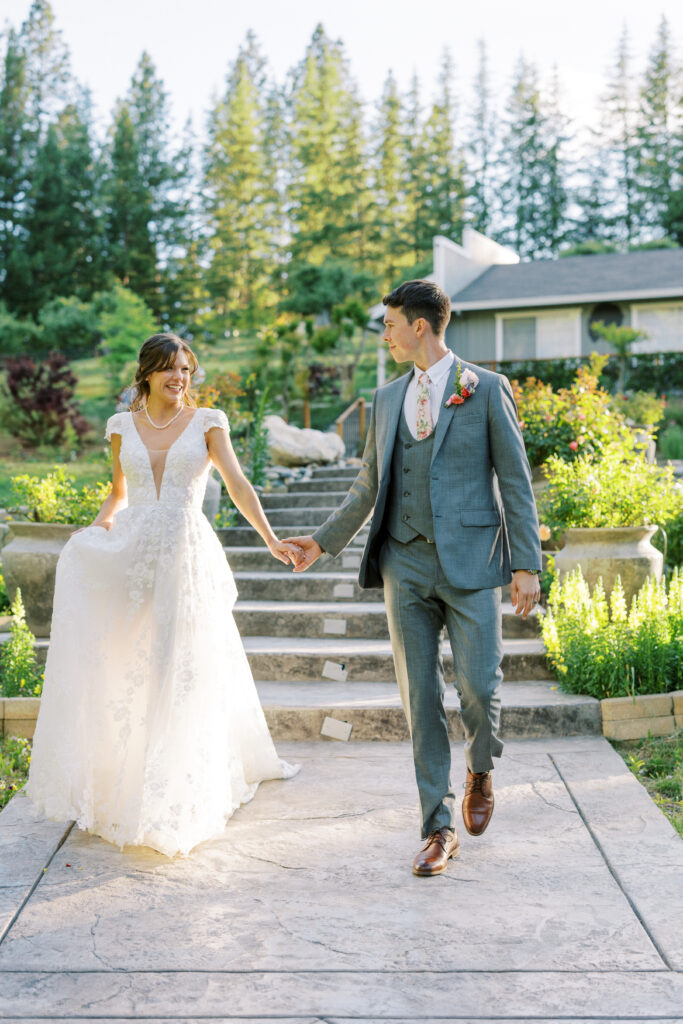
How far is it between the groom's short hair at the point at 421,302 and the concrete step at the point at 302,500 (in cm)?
718

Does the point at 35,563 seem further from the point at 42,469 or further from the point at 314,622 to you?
the point at 42,469

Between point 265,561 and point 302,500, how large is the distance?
236 cm

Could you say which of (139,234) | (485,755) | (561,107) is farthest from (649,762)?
(561,107)

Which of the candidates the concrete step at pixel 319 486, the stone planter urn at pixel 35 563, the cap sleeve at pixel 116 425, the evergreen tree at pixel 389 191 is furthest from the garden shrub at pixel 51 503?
the evergreen tree at pixel 389 191

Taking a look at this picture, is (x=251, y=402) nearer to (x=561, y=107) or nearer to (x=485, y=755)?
(x=485, y=755)

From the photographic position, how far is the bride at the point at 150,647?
12.3 feet

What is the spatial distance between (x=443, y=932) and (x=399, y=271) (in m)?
40.6

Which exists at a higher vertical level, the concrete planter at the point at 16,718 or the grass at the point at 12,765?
the concrete planter at the point at 16,718

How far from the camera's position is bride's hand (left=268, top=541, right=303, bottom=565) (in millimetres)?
3881

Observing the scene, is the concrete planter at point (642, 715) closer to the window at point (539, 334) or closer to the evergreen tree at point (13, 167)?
the window at point (539, 334)

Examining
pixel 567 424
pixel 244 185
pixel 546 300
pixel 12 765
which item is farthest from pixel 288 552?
pixel 244 185

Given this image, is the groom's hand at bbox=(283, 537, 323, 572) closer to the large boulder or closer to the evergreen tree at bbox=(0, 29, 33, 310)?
the large boulder

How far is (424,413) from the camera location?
139 inches

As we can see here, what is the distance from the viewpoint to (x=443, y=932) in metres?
2.98
